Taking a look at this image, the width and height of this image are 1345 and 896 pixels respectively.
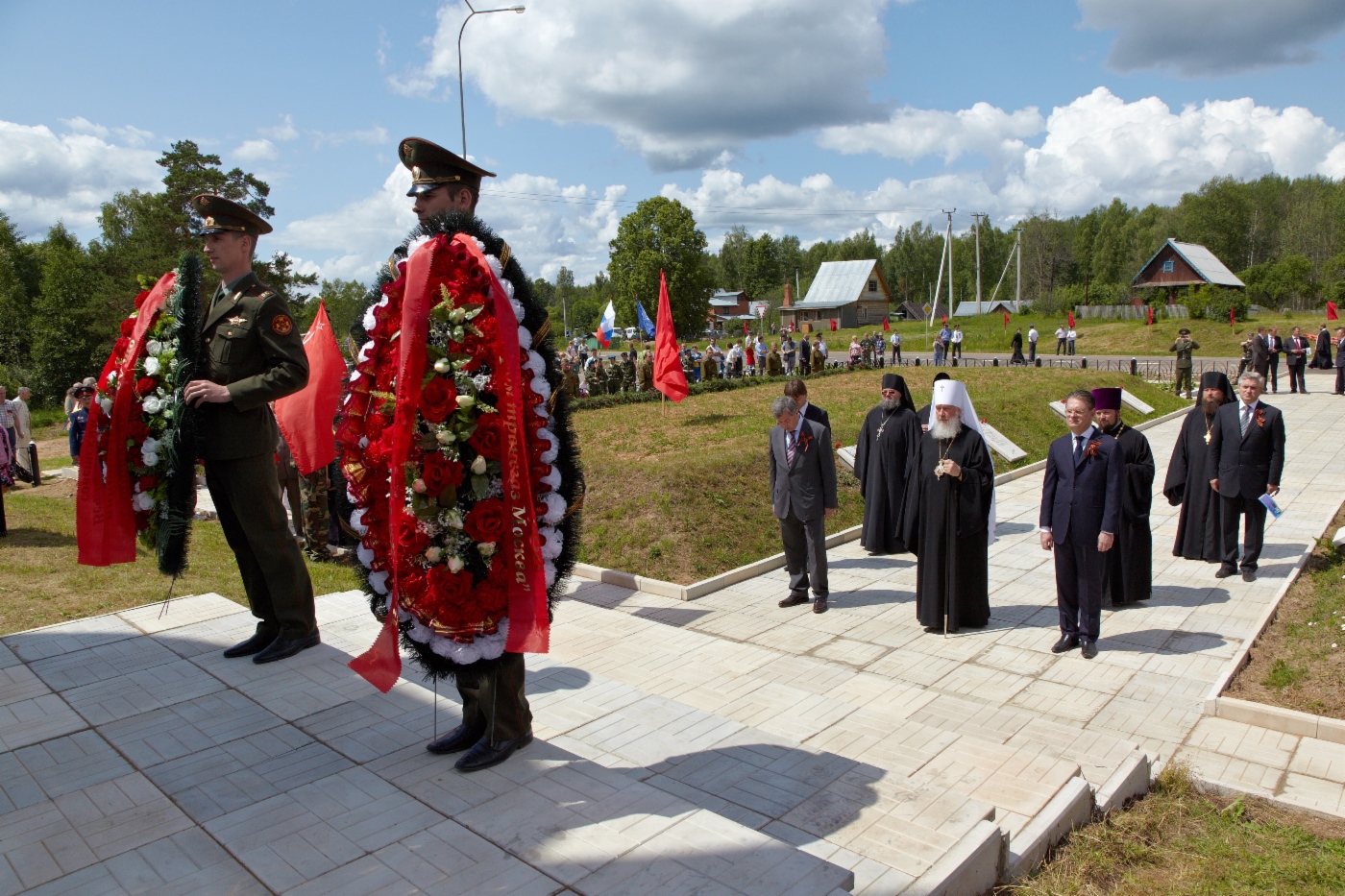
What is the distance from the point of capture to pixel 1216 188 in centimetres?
7862

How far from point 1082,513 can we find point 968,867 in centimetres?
426

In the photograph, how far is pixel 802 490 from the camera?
8164 mm

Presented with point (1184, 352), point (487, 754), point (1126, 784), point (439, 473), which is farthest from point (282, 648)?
point (1184, 352)

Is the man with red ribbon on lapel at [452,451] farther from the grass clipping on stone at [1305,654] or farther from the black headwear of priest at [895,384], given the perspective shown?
the black headwear of priest at [895,384]

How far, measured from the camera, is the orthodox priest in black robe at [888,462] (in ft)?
30.7

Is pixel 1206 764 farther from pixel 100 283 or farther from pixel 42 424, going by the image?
pixel 100 283

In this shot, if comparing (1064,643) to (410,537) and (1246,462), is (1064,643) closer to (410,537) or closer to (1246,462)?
(1246,462)

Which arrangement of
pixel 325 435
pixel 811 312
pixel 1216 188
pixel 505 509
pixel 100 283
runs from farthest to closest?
pixel 811 312 < pixel 1216 188 < pixel 100 283 < pixel 325 435 < pixel 505 509

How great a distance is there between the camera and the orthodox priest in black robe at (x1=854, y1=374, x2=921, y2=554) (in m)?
9.34

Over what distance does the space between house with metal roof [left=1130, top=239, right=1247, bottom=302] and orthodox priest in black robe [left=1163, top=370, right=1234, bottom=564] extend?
55829mm

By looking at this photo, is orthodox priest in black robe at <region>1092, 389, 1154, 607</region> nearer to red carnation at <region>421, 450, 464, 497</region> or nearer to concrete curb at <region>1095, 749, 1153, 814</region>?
concrete curb at <region>1095, 749, 1153, 814</region>

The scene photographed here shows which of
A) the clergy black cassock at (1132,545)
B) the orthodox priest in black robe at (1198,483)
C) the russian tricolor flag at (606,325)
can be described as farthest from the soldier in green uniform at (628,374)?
the clergy black cassock at (1132,545)

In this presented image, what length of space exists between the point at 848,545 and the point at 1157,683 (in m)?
4.81

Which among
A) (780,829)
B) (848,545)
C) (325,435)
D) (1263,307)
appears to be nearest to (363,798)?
(780,829)
